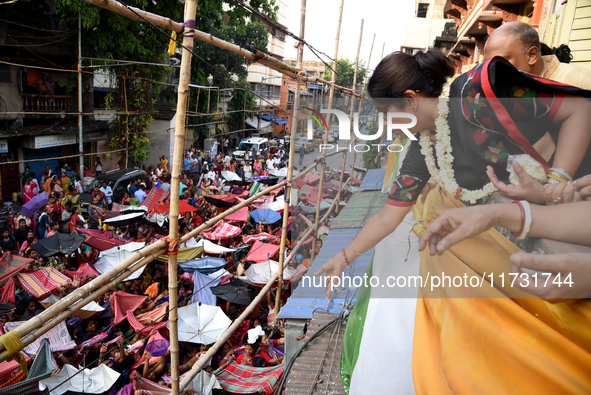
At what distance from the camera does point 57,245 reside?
6.83 m

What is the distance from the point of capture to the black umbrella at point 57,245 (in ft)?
22.1

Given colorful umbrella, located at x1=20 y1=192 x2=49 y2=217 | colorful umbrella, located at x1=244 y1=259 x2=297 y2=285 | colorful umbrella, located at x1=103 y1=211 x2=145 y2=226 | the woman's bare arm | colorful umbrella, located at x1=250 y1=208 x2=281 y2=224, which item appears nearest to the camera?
the woman's bare arm

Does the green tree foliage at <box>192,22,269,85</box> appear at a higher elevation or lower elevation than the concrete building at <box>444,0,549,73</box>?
higher

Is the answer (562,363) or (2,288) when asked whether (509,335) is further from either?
(2,288)

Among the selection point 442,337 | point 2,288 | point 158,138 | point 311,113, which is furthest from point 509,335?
point 158,138

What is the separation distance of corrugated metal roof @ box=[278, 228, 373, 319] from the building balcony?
38.7 ft

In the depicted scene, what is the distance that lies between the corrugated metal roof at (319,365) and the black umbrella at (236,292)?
2.44 meters

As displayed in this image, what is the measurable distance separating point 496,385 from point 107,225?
843 centimetres

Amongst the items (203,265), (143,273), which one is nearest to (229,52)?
(143,273)

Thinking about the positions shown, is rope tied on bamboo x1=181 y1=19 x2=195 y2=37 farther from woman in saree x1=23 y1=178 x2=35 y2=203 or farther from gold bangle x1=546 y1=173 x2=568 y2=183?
woman in saree x1=23 y1=178 x2=35 y2=203

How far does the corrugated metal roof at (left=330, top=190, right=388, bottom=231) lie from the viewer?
2458 mm

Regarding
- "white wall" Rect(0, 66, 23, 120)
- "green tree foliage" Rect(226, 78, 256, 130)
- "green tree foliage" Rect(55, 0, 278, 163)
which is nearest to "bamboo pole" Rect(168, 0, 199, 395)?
"green tree foliage" Rect(55, 0, 278, 163)

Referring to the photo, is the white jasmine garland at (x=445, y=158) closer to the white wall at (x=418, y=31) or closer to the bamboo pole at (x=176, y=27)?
the bamboo pole at (x=176, y=27)

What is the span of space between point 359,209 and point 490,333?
136cm
